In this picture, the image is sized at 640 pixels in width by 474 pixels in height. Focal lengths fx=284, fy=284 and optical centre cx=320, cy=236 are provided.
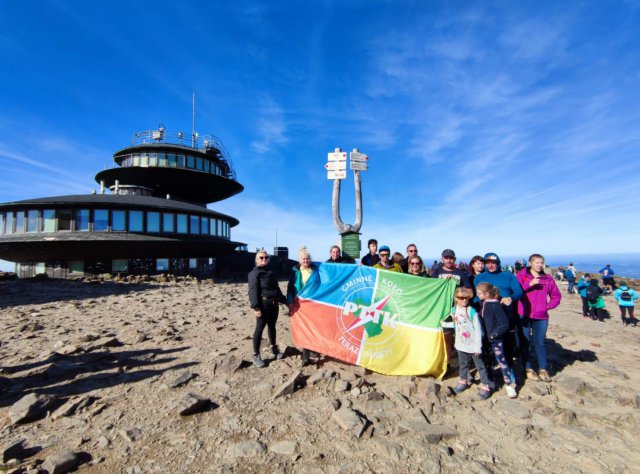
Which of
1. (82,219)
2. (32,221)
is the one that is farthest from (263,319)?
(32,221)

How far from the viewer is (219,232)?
99.7 feet

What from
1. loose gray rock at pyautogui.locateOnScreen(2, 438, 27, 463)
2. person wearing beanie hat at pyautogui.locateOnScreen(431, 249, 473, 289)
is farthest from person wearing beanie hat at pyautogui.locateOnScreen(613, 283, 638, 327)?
loose gray rock at pyautogui.locateOnScreen(2, 438, 27, 463)

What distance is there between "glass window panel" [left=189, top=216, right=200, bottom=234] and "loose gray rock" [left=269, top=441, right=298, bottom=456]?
1034 inches

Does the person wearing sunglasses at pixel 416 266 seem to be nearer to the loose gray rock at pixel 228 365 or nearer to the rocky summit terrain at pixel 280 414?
the rocky summit terrain at pixel 280 414

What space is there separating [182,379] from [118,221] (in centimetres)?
2307

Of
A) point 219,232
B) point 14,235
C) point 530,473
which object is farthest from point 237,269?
point 530,473

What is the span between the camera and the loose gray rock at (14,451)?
332cm

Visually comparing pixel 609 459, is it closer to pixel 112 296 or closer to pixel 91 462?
pixel 91 462

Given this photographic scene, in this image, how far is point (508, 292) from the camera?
5.61 metres

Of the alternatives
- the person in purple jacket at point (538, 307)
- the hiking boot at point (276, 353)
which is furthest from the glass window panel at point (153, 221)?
the person in purple jacket at point (538, 307)

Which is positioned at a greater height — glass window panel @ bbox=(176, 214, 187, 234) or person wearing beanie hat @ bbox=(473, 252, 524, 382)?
glass window panel @ bbox=(176, 214, 187, 234)

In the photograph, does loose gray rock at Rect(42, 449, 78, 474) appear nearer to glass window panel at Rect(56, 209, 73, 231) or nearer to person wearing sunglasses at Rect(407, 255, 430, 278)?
person wearing sunglasses at Rect(407, 255, 430, 278)

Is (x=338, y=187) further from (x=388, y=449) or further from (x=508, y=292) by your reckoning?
(x=388, y=449)

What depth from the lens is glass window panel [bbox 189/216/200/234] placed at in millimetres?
27094
